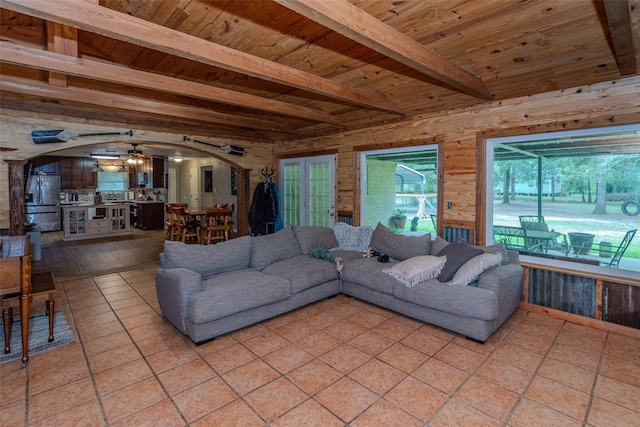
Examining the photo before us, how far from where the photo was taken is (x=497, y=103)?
3.78m

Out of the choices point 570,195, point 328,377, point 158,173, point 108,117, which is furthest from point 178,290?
point 158,173

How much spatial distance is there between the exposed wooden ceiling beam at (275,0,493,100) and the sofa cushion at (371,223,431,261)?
1.75m

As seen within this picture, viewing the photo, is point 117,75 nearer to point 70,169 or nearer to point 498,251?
point 498,251

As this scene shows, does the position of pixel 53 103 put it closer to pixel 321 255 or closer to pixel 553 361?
pixel 321 255

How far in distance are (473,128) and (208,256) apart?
11.5 feet

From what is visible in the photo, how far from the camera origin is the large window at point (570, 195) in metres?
3.22

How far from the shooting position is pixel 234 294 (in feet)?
9.66

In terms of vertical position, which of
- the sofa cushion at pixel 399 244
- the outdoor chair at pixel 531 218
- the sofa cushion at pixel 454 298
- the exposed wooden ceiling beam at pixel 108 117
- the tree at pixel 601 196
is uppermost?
the exposed wooden ceiling beam at pixel 108 117

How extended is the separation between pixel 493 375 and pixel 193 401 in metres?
2.13

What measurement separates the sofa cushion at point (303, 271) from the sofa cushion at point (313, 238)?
275 mm

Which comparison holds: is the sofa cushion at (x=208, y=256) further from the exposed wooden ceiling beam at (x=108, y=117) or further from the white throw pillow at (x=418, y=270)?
the exposed wooden ceiling beam at (x=108, y=117)

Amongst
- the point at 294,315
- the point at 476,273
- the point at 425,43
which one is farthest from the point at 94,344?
the point at 425,43

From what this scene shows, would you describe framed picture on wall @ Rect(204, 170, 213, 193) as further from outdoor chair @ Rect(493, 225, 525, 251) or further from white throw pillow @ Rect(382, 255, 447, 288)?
outdoor chair @ Rect(493, 225, 525, 251)

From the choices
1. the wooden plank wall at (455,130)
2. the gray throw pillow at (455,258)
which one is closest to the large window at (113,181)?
the wooden plank wall at (455,130)
